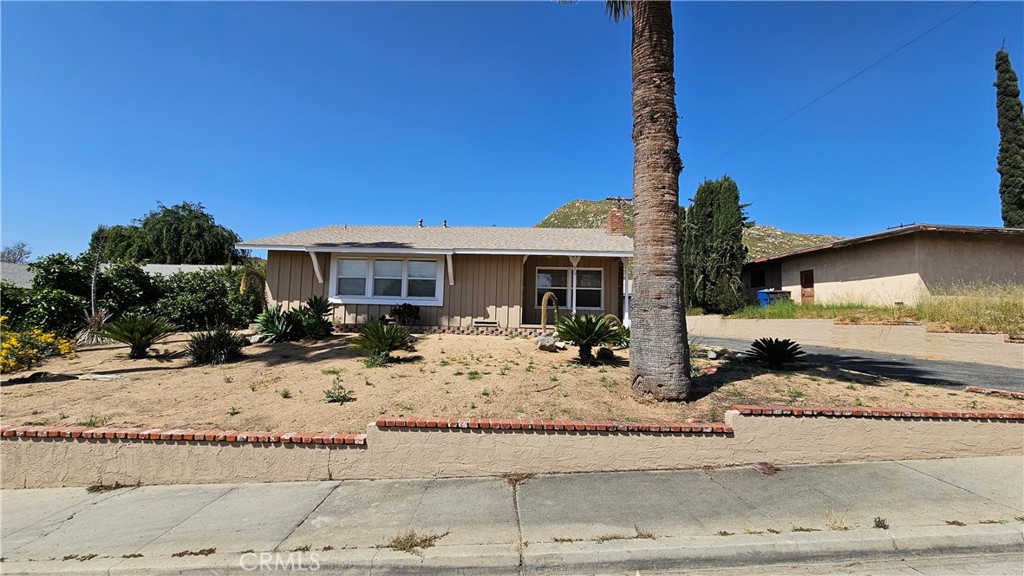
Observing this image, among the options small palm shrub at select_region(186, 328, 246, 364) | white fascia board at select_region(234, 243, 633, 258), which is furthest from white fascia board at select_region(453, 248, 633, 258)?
small palm shrub at select_region(186, 328, 246, 364)

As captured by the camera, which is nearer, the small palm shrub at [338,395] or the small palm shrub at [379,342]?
the small palm shrub at [338,395]

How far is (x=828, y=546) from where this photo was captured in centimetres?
346

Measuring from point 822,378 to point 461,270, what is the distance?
9595 mm

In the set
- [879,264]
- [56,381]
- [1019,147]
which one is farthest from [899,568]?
[1019,147]

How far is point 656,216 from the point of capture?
6.23 metres

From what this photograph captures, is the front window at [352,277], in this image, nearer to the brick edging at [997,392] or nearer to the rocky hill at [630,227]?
the brick edging at [997,392]

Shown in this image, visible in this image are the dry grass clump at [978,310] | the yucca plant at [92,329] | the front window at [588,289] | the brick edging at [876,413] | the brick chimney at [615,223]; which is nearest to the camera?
the brick edging at [876,413]

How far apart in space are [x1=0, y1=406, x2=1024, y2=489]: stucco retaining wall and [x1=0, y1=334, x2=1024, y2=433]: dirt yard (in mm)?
574

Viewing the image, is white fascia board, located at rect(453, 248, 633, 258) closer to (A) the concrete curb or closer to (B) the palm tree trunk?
(B) the palm tree trunk

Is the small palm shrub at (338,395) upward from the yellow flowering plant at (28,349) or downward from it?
downward

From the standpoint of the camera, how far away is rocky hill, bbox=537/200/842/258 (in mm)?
47406

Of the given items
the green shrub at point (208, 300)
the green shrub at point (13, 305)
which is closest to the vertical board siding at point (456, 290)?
the green shrub at point (208, 300)

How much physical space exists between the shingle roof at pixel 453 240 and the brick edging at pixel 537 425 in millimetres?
8497

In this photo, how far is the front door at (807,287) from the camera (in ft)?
67.1
